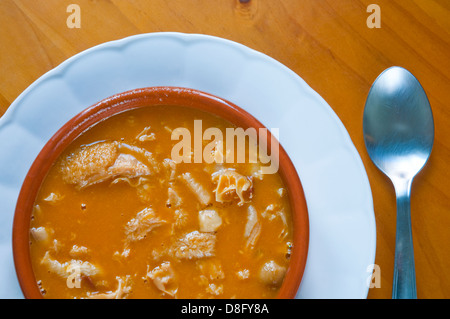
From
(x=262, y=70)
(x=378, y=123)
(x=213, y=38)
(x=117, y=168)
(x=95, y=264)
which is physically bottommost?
(x=95, y=264)

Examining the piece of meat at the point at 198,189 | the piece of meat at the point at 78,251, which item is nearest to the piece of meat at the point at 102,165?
the piece of meat at the point at 198,189

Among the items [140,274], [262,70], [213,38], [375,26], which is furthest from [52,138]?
[375,26]

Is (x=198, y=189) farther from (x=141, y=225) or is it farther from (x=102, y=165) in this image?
(x=102, y=165)

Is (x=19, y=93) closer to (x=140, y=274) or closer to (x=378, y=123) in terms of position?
(x=140, y=274)

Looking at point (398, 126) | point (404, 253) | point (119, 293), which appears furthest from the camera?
point (398, 126)

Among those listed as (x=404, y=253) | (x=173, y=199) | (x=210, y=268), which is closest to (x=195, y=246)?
(x=210, y=268)

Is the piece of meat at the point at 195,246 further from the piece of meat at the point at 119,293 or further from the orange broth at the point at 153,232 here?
the piece of meat at the point at 119,293
